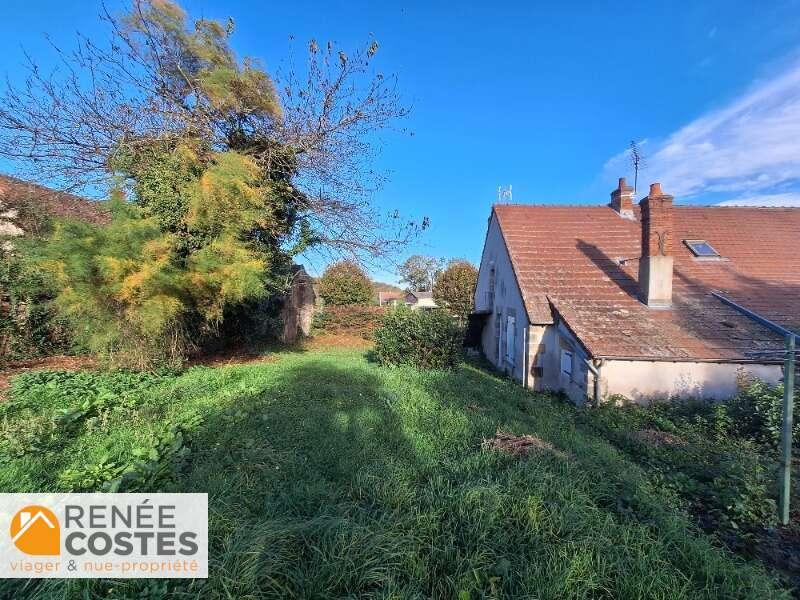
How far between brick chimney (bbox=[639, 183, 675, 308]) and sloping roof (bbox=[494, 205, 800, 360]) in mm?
355

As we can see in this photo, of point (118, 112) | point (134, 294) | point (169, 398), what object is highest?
point (118, 112)

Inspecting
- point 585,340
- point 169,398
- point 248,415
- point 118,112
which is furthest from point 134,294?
point 585,340

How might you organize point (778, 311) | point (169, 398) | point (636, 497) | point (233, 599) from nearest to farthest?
point (233, 599), point (636, 497), point (169, 398), point (778, 311)

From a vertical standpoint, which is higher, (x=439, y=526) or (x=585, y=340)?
(x=585, y=340)

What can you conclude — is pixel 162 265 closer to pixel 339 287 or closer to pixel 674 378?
pixel 674 378

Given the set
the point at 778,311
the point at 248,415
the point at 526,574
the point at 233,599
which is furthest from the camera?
the point at 778,311

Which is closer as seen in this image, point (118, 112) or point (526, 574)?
point (526, 574)

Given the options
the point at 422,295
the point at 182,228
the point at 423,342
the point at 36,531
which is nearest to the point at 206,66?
the point at 182,228

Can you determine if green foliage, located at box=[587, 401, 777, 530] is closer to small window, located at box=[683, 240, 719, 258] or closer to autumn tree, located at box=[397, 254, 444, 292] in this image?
small window, located at box=[683, 240, 719, 258]

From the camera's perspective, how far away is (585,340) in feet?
24.8

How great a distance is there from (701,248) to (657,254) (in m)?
4.15

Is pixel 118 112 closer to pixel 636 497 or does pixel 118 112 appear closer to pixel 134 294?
pixel 134 294

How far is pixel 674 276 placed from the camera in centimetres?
973

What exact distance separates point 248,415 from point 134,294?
3.96 meters
